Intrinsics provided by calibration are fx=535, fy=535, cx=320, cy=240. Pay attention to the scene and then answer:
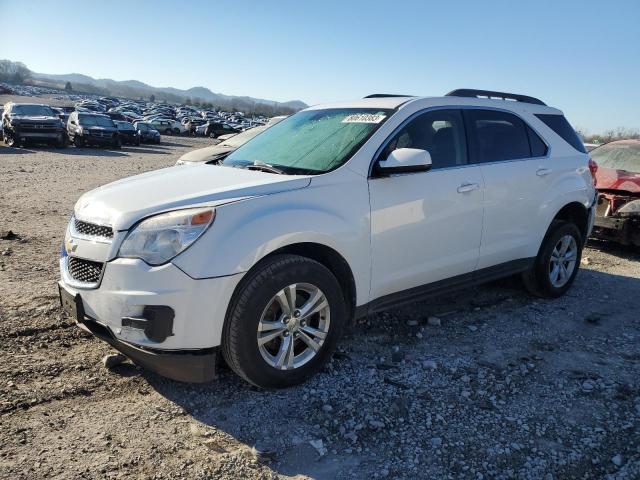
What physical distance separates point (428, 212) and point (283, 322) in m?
1.39

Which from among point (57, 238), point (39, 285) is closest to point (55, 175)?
point (57, 238)

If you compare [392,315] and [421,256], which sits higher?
[421,256]

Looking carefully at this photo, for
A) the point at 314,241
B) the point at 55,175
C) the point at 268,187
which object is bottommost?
the point at 55,175

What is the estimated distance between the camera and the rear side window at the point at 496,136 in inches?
175

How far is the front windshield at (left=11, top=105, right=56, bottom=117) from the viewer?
22.7m

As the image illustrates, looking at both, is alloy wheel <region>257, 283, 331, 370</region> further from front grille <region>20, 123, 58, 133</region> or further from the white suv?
front grille <region>20, 123, 58, 133</region>

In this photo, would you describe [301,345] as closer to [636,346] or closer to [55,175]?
[636,346]

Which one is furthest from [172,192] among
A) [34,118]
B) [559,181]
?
[34,118]

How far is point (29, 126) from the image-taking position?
22.5m

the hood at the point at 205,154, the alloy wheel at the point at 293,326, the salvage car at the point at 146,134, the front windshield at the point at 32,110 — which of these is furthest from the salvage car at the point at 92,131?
the alloy wheel at the point at 293,326

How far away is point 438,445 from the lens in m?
2.90

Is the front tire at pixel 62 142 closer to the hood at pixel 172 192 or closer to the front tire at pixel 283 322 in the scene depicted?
the hood at pixel 172 192

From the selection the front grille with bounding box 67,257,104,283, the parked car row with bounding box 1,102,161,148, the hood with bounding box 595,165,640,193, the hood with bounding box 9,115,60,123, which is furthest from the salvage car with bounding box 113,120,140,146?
the front grille with bounding box 67,257,104,283

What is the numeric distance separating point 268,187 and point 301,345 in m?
1.07
